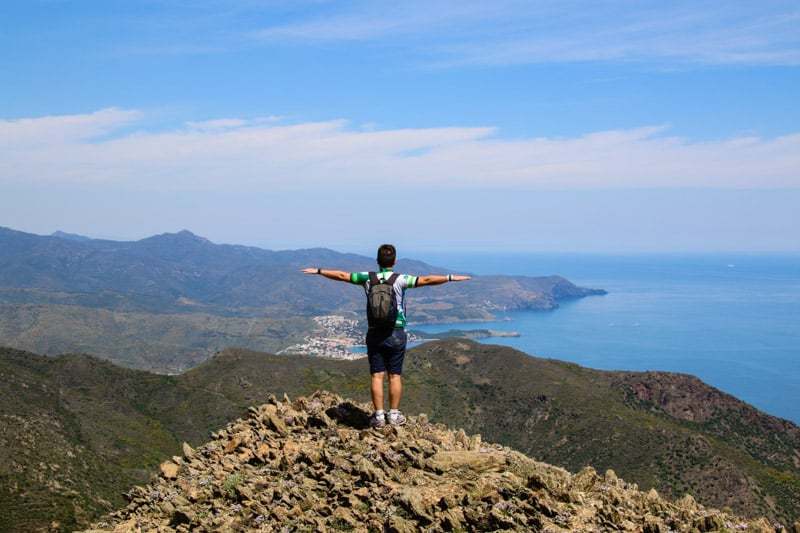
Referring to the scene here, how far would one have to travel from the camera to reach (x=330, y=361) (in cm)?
13462

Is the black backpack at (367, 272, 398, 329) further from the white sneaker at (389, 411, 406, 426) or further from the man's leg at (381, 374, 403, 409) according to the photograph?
the white sneaker at (389, 411, 406, 426)

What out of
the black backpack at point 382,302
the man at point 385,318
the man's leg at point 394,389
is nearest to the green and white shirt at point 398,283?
the man at point 385,318

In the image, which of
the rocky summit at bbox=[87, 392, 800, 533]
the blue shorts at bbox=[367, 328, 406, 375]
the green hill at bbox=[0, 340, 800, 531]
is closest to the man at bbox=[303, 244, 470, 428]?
the blue shorts at bbox=[367, 328, 406, 375]

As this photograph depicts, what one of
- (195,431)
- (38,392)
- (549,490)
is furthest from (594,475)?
(195,431)

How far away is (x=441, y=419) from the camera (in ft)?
360

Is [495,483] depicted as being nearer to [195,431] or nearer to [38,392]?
[38,392]

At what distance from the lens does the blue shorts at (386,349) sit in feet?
48.1

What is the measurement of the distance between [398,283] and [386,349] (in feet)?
4.95

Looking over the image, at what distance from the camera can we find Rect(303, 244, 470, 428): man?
1428 centimetres

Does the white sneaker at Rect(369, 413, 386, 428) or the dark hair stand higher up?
the dark hair

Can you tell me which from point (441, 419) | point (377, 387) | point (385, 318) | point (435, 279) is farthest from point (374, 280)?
point (441, 419)

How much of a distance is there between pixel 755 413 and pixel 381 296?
4677 inches

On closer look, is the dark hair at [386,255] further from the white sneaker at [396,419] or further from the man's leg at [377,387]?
the white sneaker at [396,419]

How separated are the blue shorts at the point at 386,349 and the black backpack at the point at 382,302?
30 cm
